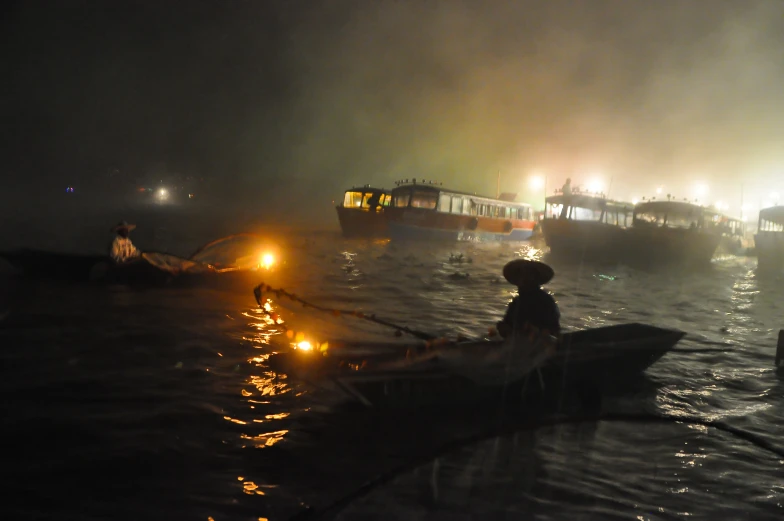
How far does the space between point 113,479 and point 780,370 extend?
31.6ft

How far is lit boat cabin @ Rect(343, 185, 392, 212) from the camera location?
129ft

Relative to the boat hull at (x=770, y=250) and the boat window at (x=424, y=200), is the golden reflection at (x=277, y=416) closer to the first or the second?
the boat window at (x=424, y=200)

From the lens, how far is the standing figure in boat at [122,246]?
13.2m

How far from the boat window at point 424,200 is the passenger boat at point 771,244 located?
62.3 feet

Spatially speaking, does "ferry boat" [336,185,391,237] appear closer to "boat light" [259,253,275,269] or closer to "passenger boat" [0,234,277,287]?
"boat light" [259,253,275,269]

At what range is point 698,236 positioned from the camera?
2805 cm

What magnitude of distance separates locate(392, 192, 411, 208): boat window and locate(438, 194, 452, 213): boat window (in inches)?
83.3

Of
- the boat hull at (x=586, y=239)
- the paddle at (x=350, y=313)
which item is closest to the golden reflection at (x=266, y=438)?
the paddle at (x=350, y=313)

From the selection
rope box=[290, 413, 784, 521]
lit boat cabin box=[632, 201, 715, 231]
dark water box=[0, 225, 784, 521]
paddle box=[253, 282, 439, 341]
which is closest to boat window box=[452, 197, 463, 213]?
lit boat cabin box=[632, 201, 715, 231]

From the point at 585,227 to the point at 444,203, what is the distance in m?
10.5

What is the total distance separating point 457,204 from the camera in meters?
37.9

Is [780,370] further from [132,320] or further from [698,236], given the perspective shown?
[698,236]

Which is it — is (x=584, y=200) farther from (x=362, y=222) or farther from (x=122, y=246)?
(x=122, y=246)

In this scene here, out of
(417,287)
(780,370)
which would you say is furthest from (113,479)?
(417,287)
